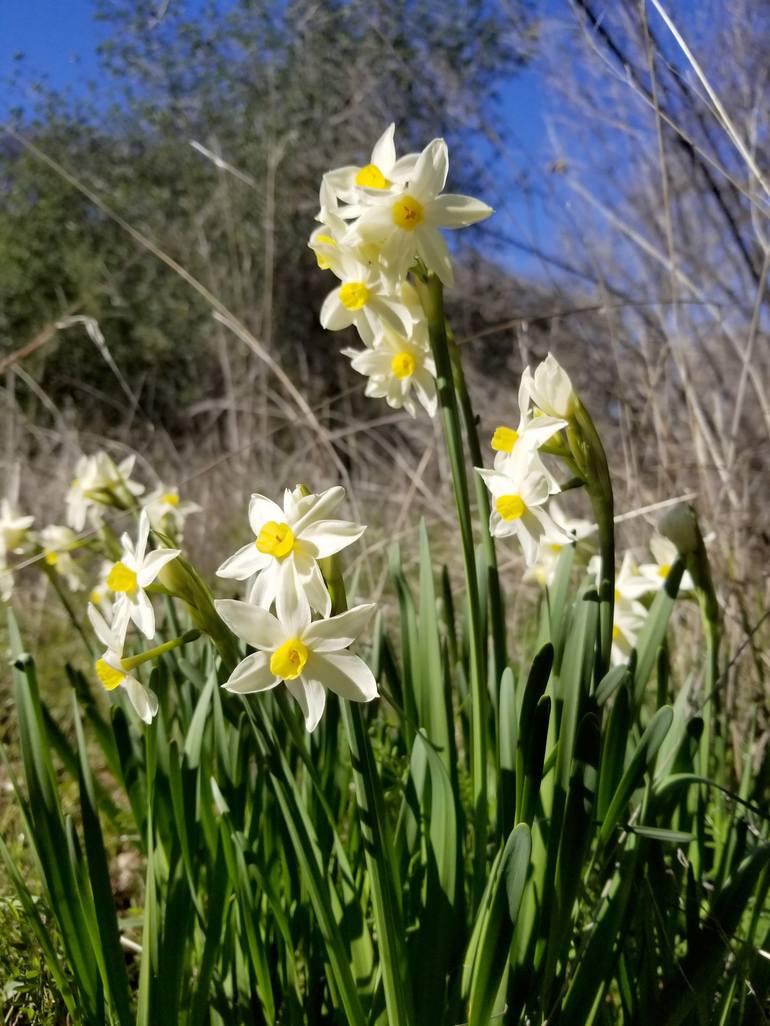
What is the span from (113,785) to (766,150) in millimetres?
2638

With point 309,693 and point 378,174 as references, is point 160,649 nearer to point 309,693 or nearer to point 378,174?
point 309,693

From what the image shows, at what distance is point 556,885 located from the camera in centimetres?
77

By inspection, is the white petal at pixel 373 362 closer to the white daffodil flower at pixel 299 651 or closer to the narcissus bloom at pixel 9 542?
the white daffodil flower at pixel 299 651

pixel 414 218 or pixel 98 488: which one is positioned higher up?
pixel 414 218

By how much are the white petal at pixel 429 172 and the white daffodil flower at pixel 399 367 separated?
135 mm

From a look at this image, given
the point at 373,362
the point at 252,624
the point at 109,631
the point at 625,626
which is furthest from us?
the point at 625,626

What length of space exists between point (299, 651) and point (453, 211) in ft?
1.32

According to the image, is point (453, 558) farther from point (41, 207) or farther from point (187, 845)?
point (41, 207)

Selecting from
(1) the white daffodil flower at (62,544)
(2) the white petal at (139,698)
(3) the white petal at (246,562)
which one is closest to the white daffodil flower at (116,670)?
(2) the white petal at (139,698)

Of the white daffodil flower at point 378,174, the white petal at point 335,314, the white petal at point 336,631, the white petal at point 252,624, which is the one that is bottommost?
the white petal at point 336,631

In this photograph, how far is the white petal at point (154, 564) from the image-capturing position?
0.71m

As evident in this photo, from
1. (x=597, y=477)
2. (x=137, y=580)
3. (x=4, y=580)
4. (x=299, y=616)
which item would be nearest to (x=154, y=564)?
(x=137, y=580)

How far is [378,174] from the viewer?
2.52 ft

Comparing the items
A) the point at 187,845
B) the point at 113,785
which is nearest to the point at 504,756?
the point at 187,845
